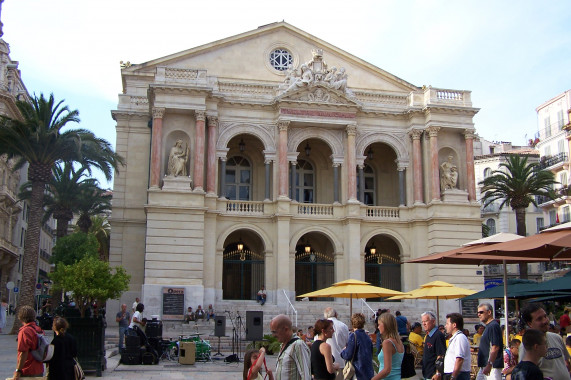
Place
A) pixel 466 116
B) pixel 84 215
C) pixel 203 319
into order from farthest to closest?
pixel 84 215, pixel 466 116, pixel 203 319

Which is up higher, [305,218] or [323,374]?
[305,218]

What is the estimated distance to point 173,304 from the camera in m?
32.8

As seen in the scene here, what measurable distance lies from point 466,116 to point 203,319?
1872 centimetres

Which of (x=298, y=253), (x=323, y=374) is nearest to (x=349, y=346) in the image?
(x=323, y=374)

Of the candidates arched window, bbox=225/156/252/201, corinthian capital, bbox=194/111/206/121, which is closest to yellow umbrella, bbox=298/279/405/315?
corinthian capital, bbox=194/111/206/121

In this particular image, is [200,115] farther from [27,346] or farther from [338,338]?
[27,346]

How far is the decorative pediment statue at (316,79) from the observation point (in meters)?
36.7

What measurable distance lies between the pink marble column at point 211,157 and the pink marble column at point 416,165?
36.7 ft

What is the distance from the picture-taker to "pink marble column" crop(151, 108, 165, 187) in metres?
34.5

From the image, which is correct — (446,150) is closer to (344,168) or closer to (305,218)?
(344,168)

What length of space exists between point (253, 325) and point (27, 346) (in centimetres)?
1327

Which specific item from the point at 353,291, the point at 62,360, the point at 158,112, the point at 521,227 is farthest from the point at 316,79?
the point at 62,360

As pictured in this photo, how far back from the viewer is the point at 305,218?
119 ft

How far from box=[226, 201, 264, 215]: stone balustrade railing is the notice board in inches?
211
